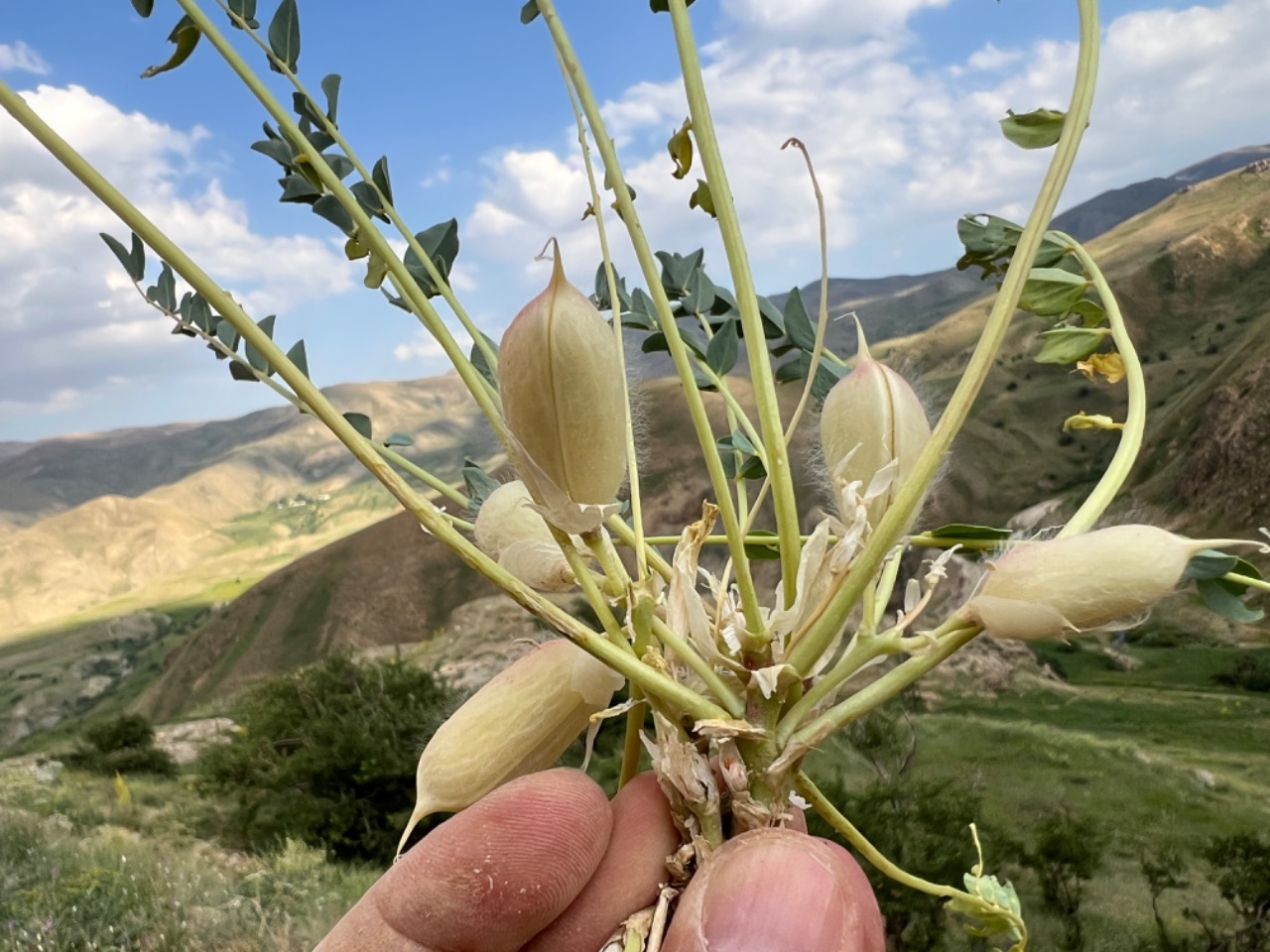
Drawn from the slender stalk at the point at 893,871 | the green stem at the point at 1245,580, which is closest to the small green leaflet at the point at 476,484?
the slender stalk at the point at 893,871

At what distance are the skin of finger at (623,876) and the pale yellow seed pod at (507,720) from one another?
14 cm

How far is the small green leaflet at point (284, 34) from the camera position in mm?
1200

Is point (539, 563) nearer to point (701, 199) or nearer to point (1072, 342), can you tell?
point (701, 199)

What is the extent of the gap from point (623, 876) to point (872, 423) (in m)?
0.63

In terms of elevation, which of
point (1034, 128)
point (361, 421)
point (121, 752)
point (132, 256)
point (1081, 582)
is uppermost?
point (132, 256)

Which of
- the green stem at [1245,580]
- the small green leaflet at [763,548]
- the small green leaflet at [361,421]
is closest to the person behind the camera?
the green stem at [1245,580]

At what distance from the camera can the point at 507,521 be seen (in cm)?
113

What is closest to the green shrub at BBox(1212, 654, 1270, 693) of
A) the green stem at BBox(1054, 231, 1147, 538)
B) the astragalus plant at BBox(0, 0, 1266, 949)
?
the green stem at BBox(1054, 231, 1147, 538)

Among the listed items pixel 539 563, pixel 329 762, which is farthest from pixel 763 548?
pixel 329 762

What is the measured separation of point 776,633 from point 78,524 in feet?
416

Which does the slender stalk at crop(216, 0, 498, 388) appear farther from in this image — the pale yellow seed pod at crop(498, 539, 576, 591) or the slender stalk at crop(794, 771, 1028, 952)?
the slender stalk at crop(794, 771, 1028, 952)

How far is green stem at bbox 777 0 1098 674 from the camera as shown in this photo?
2.72 ft

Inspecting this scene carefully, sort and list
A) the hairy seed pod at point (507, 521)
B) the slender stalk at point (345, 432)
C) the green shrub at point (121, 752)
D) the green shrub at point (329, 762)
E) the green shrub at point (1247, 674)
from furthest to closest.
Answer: the green shrub at point (1247, 674)
the green shrub at point (121, 752)
the green shrub at point (329, 762)
the hairy seed pod at point (507, 521)
the slender stalk at point (345, 432)

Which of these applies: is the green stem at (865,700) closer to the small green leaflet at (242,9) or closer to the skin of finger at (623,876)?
the skin of finger at (623,876)
